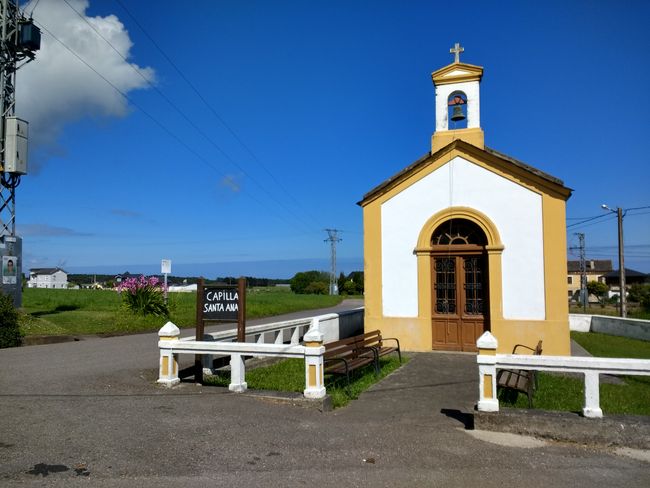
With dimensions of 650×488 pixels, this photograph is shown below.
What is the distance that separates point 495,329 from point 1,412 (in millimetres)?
9615

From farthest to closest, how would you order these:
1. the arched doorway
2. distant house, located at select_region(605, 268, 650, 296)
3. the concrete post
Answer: distant house, located at select_region(605, 268, 650, 296) → the arched doorway → the concrete post

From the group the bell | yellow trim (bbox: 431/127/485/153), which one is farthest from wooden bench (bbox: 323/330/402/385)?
the bell

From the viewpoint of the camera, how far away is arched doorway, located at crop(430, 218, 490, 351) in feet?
40.6

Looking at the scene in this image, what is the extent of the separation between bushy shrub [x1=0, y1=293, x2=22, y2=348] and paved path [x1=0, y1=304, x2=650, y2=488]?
18.5 feet

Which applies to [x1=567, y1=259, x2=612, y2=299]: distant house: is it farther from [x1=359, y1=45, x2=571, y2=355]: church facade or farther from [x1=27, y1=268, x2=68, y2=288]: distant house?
[x1=27, y1=268, x2=68, y2=288]: distant house

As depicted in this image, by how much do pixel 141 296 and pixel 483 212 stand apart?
13847 mm

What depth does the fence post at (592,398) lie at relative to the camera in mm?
5816

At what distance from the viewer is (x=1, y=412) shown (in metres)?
6.61

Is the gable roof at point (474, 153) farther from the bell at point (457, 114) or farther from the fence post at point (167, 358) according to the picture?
the fence post at point (167, 358)

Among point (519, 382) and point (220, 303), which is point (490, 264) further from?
point (220, 303)

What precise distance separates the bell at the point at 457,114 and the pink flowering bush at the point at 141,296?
1350 centimetres

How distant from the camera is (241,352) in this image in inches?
308

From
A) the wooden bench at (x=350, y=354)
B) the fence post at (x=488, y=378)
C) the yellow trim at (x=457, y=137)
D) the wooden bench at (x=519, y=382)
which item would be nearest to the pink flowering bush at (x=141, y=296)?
the wooden bench at (x=350, y=354)

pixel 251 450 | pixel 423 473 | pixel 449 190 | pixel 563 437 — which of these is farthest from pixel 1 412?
pixel 449 190
